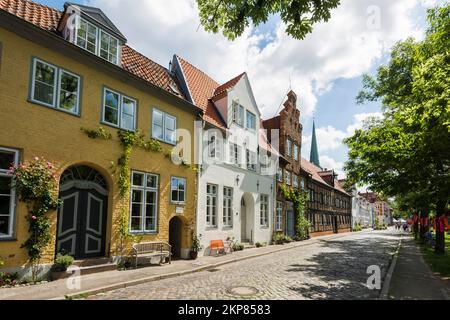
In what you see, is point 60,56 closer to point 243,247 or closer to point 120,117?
point 120,117

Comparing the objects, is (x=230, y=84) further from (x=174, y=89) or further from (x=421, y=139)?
(x=421, y=139)

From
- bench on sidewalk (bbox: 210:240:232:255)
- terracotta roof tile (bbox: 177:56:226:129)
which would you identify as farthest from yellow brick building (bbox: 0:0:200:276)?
terracotta roof tile (bbox: 177:56:226:129)

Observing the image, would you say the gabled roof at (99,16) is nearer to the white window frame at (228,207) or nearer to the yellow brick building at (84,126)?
the yellow brick building at (84,126)

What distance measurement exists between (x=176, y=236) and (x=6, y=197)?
7994 mm

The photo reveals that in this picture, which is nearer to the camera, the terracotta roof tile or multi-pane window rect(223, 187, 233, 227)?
the terracotta roof tile

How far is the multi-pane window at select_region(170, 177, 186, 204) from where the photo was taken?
45.8 ft

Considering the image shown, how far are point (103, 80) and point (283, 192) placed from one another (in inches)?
692

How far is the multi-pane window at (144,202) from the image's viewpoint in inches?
478

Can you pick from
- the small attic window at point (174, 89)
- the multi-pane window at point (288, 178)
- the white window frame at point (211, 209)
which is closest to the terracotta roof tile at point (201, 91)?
the small attic window at point (174, 89)

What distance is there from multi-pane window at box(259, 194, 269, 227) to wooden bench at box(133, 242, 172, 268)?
10.2 metres

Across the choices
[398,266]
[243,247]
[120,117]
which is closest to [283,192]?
[243,247]

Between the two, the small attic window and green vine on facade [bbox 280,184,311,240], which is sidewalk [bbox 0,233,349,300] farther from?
green vine on facade [bbox 280,184,311,240]

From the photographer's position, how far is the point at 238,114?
19703 millimetres

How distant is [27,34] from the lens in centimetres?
902
